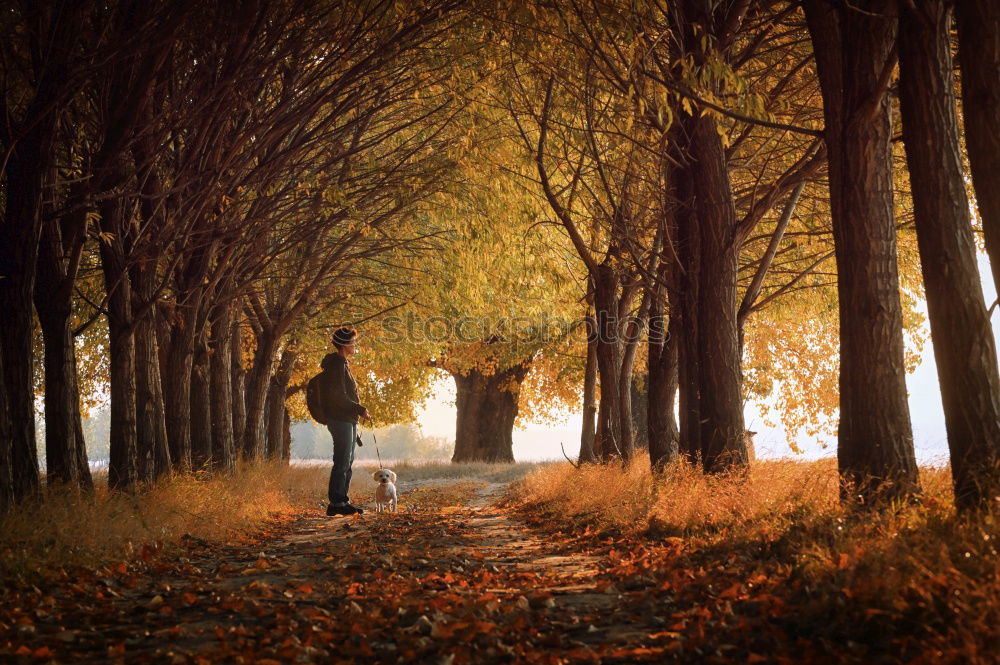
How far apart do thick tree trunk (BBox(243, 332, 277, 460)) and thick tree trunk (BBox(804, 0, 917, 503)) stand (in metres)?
14.8

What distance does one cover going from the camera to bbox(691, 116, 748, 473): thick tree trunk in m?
10.1

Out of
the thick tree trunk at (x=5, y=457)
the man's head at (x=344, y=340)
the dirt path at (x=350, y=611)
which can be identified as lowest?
the dirt path at (x=350, y=611)

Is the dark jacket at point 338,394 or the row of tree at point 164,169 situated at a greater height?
the row of tree at point 164,169

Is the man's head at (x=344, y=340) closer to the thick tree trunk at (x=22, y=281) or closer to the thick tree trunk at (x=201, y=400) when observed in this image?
the thick tree trunk at (x=22, y=281)

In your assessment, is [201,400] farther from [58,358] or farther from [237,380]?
[58,358]

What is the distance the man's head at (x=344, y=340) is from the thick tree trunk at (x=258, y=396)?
798 cm

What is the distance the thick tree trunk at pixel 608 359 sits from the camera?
51.3 ft

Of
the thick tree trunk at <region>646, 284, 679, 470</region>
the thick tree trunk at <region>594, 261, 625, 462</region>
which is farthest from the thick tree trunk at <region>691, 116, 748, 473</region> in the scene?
the thick tree trunk at <region>594, 261, 625, 462</region>

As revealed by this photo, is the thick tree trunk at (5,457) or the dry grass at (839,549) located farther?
the thick tree trunk at (5,457)

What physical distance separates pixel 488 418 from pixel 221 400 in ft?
57.8

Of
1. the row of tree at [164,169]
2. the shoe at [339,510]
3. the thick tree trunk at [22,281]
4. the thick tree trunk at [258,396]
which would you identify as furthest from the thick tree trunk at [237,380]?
the thick tree trunk at [22,281]

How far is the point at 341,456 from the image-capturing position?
12.0 meters

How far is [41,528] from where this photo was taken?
7.16m

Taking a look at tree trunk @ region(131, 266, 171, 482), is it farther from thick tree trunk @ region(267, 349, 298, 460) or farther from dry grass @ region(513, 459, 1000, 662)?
thick tree trunk @ region(267, 349, 298, 460)
